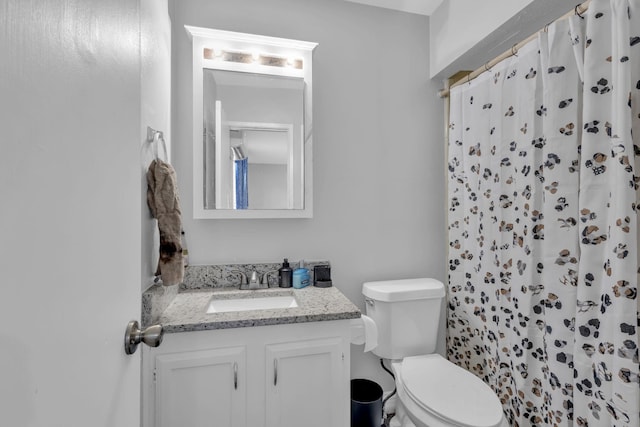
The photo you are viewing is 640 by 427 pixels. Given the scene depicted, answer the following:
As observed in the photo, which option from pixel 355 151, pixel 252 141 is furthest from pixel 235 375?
pixel 355 151

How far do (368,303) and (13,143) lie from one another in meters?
1.67

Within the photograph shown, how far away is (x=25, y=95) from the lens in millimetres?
355

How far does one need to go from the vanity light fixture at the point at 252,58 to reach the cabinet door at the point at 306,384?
1.45 meters

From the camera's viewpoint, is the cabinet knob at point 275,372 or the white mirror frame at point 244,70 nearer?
the cabinet knob at point 275,372

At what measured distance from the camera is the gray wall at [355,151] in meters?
1.71

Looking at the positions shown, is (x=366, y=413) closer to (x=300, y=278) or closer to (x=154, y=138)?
(x=300, y=278)

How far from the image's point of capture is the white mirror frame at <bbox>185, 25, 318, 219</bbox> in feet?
5.40

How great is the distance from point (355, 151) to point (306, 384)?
4.21 feet

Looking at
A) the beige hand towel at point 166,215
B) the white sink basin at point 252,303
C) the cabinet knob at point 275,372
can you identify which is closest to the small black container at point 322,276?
the white sink basin at point 252,303

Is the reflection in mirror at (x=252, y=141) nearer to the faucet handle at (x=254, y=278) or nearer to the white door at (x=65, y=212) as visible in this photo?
the faucet handle at (x=254, y=278)

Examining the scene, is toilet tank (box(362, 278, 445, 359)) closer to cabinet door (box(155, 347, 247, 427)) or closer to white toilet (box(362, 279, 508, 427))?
white toilet (box(362, 279, 508, 427))

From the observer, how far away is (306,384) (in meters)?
1.28

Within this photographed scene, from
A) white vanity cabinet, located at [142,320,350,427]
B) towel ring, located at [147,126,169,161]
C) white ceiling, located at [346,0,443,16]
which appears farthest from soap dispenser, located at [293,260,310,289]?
white ceiling, located at [346,0,443,16]

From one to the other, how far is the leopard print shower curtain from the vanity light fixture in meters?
1.01
